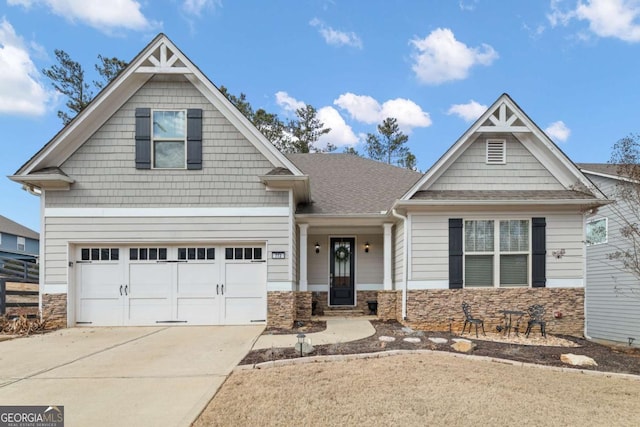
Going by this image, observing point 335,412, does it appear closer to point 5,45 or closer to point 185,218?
point 185,218

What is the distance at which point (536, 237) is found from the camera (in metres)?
9.96

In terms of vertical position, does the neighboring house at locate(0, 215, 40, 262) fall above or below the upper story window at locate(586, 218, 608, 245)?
below

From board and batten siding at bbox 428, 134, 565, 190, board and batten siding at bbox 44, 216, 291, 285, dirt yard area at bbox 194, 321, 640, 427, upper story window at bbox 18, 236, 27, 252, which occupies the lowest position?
dirt yard area at bbox 194, 321, 640, 427

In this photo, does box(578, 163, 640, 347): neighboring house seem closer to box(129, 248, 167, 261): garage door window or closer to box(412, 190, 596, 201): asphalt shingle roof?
box(412, 190, 596, 201): asphalt shingle roof

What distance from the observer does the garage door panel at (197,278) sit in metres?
10.1

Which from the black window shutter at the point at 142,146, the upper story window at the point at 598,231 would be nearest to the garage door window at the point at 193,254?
the black window shutter at the point at 142,146

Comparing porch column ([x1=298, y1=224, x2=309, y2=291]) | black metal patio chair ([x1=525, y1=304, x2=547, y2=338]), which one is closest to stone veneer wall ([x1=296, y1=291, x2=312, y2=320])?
porch column ([x1=298, y1=224, x2=309, y2=291])

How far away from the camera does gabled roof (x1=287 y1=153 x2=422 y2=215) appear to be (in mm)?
11773

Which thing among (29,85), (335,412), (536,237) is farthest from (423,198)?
(29,85)

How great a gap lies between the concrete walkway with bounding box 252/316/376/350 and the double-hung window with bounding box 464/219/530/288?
283cm

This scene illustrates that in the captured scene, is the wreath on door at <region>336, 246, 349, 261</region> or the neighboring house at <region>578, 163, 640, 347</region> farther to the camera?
the neighboring house at <region>578, 163, 640, 347</region>

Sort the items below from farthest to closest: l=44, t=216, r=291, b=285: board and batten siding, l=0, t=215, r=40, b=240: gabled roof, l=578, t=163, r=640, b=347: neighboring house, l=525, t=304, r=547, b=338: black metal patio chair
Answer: l=0, t=215, r=40, b=240: gabled roof → l=578, t=163, r=640, b=347: neighboring house → l=44, t=216, r=291, b=285: board and batten siding → l=525, t=304, r=547, b=338: black metal patio chair

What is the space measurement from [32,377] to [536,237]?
33.9ft

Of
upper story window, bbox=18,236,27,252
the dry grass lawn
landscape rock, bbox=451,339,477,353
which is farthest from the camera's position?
upper story window, bbox=18,236,27,252
